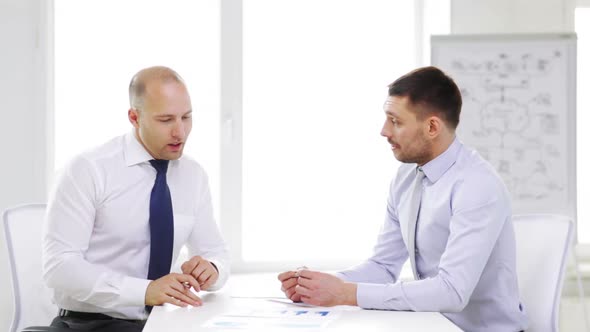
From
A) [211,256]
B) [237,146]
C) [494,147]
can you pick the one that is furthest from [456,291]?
[237,146]

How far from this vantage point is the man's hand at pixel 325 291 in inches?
85.0

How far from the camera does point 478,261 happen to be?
7.38ft

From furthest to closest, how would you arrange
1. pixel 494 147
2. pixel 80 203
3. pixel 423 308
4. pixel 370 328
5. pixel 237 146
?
pixel 237 146, pixel 494 147, pixel 80 203, pixel 423 308, pixel 370 328

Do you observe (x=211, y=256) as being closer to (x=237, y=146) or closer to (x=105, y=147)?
(x=105, y=147)

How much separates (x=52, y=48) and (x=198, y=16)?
763mm

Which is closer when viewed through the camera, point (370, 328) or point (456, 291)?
point (370, 328)

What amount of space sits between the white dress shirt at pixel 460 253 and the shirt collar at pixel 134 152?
731 millimetres

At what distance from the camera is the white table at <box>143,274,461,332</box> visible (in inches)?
73.7

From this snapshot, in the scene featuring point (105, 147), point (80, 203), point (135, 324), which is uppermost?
point (105, 147)

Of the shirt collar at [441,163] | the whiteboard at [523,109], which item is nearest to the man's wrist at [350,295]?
the shirt collar at [441,163]

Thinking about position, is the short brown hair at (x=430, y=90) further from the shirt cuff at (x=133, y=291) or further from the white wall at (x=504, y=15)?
the white wall at (x=504, y=15)

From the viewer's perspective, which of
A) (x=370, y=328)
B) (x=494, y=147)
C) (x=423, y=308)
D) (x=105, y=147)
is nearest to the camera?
(x=370, y=328)

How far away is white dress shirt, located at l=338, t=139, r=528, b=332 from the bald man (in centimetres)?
56

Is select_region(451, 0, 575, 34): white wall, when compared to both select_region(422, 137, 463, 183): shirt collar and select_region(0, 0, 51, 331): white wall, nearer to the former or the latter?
select_region(422, 137, 463, 183): shirt collar
